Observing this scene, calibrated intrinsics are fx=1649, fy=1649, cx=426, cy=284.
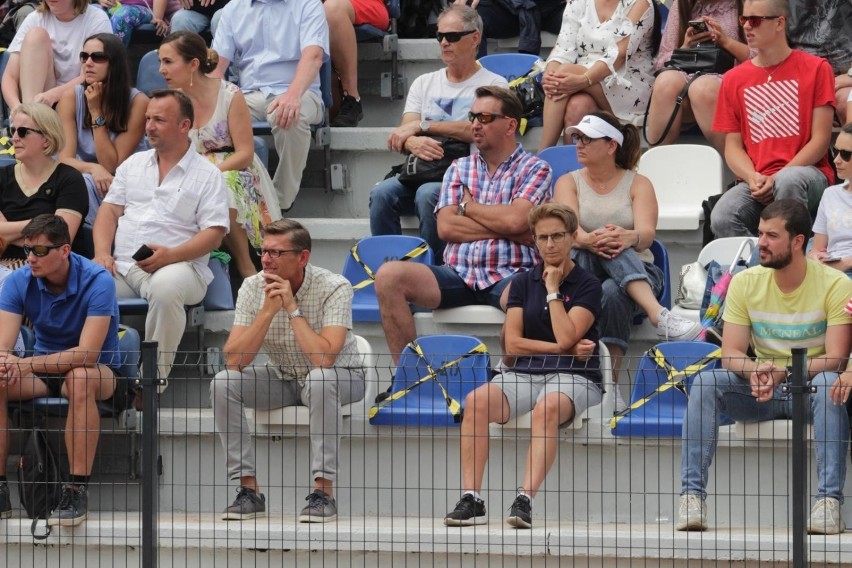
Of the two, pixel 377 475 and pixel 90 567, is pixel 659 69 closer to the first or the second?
pixel 377 475

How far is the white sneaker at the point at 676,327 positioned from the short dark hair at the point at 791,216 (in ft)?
2.28

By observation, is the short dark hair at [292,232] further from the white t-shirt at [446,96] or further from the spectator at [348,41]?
the spectator at [348,41]

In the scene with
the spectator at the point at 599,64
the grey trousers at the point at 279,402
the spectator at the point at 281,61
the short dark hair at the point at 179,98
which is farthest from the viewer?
the spectator at the point at 281,61

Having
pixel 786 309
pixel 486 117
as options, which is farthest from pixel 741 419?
pixel 486 117

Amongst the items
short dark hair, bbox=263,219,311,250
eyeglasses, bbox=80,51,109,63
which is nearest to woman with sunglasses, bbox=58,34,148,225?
eyeglasses, bbox=80,51,109,63

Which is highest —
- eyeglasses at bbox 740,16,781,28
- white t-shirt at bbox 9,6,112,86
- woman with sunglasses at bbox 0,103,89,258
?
white t-shirt at bbox 9,6,112,86

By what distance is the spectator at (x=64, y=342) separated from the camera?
6770mm

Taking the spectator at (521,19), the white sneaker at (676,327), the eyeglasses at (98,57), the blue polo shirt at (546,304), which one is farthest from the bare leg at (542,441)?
the spectator at (521,19)

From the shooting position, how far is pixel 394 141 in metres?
8.70

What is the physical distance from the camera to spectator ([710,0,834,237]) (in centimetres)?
794

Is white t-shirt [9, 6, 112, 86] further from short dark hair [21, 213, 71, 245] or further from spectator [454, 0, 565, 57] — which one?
short dark hair [21, 213, 71, 245]

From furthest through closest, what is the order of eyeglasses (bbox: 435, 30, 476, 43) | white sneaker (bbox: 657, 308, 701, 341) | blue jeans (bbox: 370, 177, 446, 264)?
eyeglasses (bbox: 435, 30, 476, 43)
blue jeans (bbox: 370, 177, 446, 264)
white sneaker (bbox: 657, 308, 701, 341)

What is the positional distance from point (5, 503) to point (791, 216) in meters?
3.47

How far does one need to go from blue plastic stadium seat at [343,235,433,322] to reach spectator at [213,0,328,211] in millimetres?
1013
